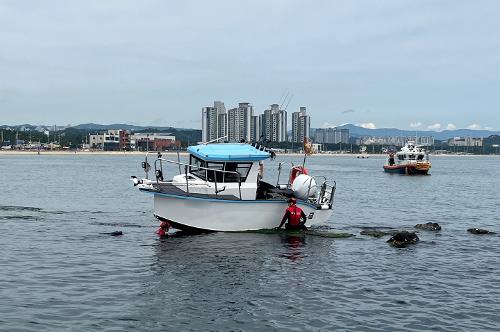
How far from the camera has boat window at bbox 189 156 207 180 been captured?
97.2ft

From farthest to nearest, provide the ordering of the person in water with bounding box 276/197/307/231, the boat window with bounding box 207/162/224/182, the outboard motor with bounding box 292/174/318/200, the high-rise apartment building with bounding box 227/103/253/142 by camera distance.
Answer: the high-rise apartment building with bounding box 227/103/253/142 < the outboard motor with bounding box 292/174/318/200 < the boat window with bounding box 207/162/224/182 < the person in water with bounding box 276/197/307/231

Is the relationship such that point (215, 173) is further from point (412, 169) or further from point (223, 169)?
point (412, 169)

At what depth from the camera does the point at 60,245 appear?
1040 inches

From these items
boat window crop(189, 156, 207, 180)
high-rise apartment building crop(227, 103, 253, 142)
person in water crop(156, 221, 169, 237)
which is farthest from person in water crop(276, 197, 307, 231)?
high-rise apartment building crop(227, 103, 253, 142)

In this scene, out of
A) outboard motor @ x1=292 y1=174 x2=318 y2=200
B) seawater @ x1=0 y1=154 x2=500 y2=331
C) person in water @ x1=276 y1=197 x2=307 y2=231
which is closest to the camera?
seawater @ x1=0 y1=154 x2=500 y2=331

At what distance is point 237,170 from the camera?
1164 inches

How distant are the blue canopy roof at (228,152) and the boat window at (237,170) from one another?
1.42 feet

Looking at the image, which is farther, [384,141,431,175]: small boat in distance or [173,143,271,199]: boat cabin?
[384,141,431,175]: small boat in distance

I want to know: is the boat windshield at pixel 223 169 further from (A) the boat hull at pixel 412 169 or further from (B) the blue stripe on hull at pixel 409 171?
(B) the blue stripe on hull at pixel 409 171

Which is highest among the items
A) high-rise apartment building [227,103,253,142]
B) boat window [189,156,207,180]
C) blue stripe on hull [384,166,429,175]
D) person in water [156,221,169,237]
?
high-rise apartment building [227,103,253,142]

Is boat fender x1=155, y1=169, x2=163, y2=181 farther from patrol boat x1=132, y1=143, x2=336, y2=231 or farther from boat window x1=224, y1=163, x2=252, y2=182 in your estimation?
boat window x1=224, y1=163, x2=252, y2=182

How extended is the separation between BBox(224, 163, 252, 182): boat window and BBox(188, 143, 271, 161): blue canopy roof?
43cm

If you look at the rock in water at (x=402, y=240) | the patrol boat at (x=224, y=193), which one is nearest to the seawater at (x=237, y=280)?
the rock in water at (x=402, y=240)

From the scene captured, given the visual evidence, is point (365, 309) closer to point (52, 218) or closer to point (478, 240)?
point (478, 240)
